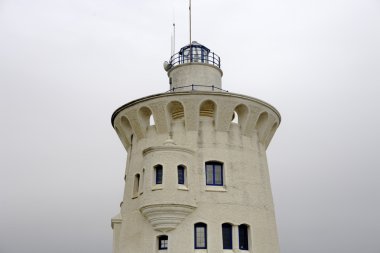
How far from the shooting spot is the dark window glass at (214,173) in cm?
2945

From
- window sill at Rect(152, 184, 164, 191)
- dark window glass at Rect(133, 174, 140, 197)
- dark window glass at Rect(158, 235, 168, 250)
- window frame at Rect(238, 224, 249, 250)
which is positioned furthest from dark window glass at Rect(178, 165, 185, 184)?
window frame at Rect(238, 224, 249, 250)

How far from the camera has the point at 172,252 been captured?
88.6 ft

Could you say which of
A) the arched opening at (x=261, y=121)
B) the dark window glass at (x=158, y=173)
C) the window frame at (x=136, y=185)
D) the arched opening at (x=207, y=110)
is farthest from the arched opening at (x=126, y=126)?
the arched opening at (x=261, y=121)

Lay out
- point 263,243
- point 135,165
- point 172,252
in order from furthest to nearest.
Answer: point 135,165
point 263,243
point 172,252

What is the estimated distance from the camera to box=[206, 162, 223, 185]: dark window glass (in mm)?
29452

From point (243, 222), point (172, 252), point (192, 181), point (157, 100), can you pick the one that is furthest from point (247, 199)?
point (157, 100)

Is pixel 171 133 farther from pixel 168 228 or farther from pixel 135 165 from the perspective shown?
pixel 168 228

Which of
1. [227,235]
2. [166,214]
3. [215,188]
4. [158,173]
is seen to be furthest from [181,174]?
[227,235]

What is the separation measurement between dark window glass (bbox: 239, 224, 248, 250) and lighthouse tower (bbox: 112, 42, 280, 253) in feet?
0.19

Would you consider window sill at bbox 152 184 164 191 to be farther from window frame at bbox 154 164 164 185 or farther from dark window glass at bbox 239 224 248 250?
dark window glass at bbox 239 224 248 250

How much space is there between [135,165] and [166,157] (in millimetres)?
4414

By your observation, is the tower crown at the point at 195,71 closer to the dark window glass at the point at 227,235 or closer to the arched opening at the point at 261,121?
the arched opening at the point at 261,121

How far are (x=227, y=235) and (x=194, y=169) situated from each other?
13.6ft

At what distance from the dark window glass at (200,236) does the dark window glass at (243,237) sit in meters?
2.11
